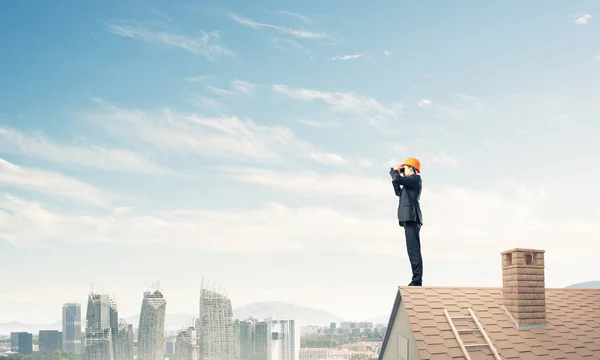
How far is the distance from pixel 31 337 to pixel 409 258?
118699 mm

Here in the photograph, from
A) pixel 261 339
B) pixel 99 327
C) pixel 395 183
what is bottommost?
pixel 261 339

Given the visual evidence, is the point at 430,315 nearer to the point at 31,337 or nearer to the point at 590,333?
the point at 590,333

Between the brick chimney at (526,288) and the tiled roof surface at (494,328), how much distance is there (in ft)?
0.65

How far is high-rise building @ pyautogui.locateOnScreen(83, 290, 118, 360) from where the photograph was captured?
87.2 metres

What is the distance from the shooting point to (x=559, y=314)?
33.8 feet

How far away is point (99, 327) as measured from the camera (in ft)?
295

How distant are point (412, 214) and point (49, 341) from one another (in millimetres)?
114099

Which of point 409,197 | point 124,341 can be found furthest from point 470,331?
point 124,341

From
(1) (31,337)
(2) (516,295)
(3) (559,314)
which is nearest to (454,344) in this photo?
(2) (516,295)

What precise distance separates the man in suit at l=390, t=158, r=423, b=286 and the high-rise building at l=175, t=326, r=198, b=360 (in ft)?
282

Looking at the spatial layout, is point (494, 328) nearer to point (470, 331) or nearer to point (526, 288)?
point (470, 331)

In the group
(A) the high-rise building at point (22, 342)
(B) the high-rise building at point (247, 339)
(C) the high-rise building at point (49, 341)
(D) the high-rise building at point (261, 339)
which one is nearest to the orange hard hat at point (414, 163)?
(D) the high-rise building at point (261, 339)

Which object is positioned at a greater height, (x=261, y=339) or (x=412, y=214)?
(x=412, y=214)

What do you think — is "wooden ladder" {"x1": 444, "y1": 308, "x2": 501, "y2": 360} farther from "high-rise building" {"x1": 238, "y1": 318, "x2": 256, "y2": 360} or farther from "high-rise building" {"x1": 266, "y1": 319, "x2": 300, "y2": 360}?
"high-rise building" {"x1": 238, "y1": 318, "x2": 256, "y2": 360}
